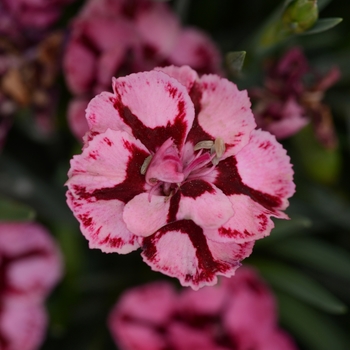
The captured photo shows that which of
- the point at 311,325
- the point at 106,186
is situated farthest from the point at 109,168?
the point at 311,325

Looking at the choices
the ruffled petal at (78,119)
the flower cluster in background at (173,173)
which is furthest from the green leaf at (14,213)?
the ruffled petal at (78,119)

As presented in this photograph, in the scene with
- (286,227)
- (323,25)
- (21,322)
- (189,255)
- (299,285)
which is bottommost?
(21,322)

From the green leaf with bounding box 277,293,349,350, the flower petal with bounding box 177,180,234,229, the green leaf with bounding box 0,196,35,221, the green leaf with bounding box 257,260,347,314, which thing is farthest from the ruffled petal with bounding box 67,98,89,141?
the green leaf with bounding box 277,293,349,350

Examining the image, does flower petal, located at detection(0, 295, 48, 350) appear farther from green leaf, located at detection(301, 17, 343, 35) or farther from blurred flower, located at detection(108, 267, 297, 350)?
green leaf, located at detection(301, 17, 343, 35)

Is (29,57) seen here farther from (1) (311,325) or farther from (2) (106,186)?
(1) (311,325)

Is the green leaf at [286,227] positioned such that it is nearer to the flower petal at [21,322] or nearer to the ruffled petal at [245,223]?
the ruffled petal at [245,223]

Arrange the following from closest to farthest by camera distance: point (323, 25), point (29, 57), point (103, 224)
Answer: point (103, 224), point (323, 25), point (29, 57)
